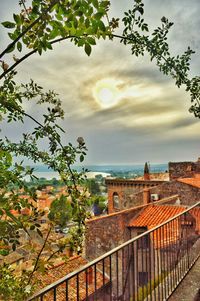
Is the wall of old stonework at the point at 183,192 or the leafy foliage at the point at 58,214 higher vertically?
the leafy foliage at the point at 58,214

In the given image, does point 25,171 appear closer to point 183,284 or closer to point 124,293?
point 124,293

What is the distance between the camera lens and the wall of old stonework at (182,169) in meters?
30.9

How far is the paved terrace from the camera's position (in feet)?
12.4

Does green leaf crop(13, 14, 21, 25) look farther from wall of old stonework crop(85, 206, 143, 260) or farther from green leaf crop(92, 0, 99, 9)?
wall of old stonework crop(85, 206, 143, 260)

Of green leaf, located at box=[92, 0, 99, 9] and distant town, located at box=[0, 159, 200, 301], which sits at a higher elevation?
green leaf, located at box=[92, 0, 99, 9]

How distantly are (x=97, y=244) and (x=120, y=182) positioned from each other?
1751 cm

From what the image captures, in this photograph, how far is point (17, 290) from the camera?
2742 millimetres

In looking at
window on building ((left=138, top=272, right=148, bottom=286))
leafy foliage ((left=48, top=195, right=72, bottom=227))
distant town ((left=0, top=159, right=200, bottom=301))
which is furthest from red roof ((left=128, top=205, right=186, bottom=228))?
leafy foliage ((left=48, top=195, right=72, bottom=227))

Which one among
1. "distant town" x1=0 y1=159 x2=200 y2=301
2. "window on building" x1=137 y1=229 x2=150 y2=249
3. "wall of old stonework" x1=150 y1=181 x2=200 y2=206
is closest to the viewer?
"distant town" x1=0 y1=159 x2=200 y2=301

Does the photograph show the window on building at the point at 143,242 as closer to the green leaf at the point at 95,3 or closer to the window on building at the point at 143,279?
the window on building at the point at 143,279

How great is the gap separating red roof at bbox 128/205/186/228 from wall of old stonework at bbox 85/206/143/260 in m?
0.86

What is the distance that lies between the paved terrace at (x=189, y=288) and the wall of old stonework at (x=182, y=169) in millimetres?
27350

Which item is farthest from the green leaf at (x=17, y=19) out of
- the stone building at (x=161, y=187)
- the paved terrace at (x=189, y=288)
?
the stone building at (x=161, y=187)

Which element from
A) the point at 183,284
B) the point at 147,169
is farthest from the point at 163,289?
the point at 147,169
